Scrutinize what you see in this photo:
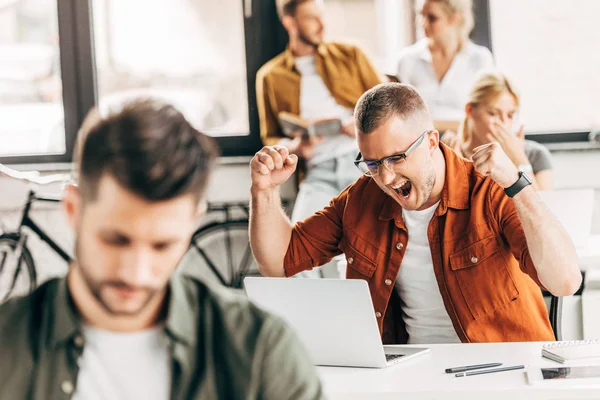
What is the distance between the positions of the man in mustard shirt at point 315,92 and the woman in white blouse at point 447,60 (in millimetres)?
261

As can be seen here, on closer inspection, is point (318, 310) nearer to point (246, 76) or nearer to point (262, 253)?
point (262, 253)

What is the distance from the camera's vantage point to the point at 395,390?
1717mm

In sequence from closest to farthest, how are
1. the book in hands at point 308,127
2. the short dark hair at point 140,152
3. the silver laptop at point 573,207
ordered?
1. the short dark hair at point 140,152
2. the silver laptop at point 573,207
3. the book in hands at point 308,127

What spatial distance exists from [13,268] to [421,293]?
2833 mm

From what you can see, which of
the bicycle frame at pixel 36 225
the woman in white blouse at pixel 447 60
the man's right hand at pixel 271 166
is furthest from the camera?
the bicycle frame at pixel 36 225

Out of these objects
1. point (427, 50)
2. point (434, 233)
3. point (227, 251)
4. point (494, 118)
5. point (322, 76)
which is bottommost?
point (227, 251)

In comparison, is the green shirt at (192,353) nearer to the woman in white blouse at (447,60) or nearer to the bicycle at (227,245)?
the woman in white blouse at (447,60)

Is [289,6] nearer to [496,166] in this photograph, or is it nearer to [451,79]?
[451,79]

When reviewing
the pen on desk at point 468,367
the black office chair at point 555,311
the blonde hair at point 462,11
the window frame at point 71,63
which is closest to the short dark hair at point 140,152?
the pen on desk at point 468,367

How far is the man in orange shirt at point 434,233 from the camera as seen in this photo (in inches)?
85.4

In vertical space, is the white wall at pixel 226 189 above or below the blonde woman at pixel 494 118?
below

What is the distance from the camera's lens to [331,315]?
73.9 inches

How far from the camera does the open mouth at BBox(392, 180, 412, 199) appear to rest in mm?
2316

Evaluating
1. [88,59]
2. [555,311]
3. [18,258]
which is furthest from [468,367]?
[88,59]
